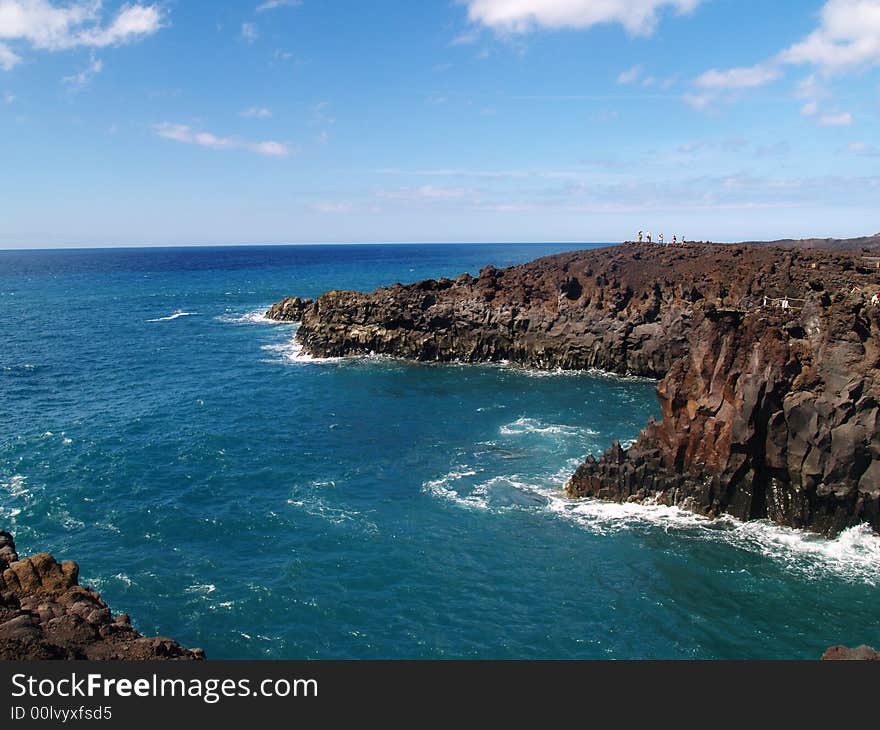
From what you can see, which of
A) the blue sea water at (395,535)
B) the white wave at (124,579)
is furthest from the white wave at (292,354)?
the white wave at (124,579)

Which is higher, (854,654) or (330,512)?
(854,654)

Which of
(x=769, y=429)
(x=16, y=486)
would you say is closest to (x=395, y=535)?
(x=769, y=429)

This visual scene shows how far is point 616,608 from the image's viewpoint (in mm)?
34469

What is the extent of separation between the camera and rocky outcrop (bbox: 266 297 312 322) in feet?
440

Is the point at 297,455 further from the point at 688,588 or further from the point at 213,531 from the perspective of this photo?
the point at 688,588

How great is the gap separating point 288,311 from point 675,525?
4123 inches

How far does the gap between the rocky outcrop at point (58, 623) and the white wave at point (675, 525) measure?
27.5 meters

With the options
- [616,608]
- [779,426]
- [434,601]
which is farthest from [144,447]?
[779,426]

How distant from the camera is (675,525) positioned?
142 ft

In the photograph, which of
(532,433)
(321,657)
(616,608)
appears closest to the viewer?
(321,657)

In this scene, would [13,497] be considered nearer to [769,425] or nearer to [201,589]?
[201,589]

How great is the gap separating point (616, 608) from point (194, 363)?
2869 inches

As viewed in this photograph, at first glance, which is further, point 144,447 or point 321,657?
point 144,447

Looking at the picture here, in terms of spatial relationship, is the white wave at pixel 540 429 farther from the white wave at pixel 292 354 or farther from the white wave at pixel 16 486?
the white wave at pixel 16 486
